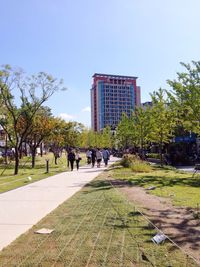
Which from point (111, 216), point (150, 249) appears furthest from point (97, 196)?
point (150, 249)

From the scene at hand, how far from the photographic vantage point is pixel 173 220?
7477 millimetres

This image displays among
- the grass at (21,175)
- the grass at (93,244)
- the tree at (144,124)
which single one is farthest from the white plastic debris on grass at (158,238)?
the tree at (144,124)

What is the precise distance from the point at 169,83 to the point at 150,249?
1508 centimetres

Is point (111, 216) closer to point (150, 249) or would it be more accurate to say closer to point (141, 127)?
point (150, 249)

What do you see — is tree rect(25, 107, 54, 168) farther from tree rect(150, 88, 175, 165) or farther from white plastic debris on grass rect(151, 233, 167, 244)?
white plastic debris on grass rect(151, 233, 167, 244)

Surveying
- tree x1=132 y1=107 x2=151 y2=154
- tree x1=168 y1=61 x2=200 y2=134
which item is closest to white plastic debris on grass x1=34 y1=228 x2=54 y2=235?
tree x1=168 y1=61 x2=200 y2=134

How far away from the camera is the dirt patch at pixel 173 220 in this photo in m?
5.82

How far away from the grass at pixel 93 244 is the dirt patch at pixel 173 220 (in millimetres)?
284

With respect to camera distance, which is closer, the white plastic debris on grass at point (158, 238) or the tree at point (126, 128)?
the white plastic debris on grass at point (158, 238)

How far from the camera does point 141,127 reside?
34.8m

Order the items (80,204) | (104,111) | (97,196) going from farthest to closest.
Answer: (104,111)
(97,196)
(80,204)

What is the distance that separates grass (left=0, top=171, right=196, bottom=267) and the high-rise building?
124m

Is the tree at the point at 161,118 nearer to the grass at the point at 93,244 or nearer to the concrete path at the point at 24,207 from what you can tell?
the concrete path at the point at 24,207

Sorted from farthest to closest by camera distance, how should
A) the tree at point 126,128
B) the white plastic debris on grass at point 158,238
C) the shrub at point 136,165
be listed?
Result: the tree at point 126,128 → the shrub at point 136,165 → the white plastic debris on grass at point 158,238
